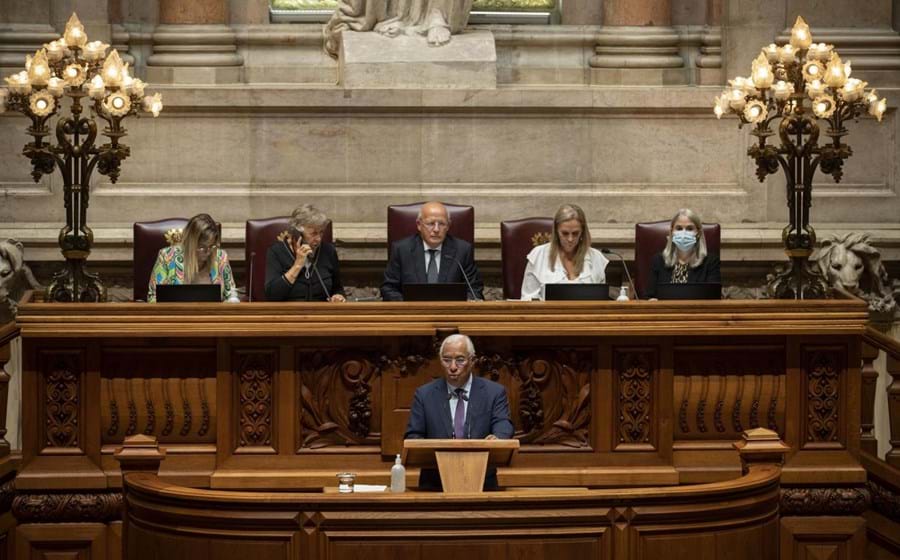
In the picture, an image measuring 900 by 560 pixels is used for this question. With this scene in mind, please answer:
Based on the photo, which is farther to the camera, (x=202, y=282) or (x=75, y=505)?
(x=202, y=282)

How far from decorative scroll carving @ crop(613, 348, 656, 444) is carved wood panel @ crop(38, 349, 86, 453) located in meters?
2.34

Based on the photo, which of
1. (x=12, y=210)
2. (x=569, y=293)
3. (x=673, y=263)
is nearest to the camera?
(x=569, y=293)

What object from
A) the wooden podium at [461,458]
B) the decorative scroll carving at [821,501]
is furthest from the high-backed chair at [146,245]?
the decorative scroll carving at [821,501]

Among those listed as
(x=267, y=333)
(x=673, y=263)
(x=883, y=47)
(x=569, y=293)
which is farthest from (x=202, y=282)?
(x=883, y=47)

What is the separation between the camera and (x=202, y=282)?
8.98m

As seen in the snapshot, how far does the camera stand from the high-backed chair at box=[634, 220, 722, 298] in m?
10.1

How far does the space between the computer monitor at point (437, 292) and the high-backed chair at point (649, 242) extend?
6.51 feet

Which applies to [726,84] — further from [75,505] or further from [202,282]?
[75,505]

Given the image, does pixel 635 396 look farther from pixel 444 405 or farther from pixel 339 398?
pixel 339 398

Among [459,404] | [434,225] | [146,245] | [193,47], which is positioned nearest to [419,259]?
[434,225]

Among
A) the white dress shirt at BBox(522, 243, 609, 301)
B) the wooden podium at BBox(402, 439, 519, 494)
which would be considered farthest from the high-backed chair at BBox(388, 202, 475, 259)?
the wooden podium at BBox(402, 439, 519, 494)

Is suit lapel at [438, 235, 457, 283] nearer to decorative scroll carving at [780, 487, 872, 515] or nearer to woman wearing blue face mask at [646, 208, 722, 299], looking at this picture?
woman wearing blue face mask at [646, 208, 722, 299]

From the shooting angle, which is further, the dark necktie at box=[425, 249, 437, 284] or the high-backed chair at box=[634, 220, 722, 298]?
the high-backed chair at box=[634, 220, 722, 298]

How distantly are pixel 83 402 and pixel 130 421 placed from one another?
0.22 meters
